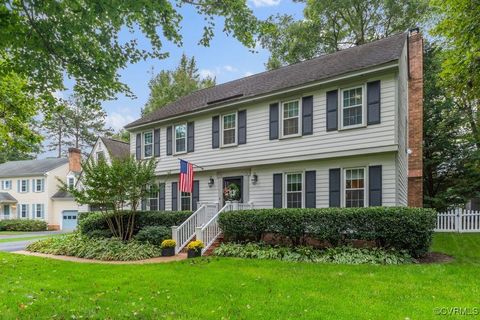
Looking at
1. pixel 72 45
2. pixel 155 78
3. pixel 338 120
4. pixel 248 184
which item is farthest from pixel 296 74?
pixel 155 78

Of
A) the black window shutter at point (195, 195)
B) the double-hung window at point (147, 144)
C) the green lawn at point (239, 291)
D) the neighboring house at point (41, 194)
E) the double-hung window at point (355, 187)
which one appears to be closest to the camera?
the green lawn at point (239, 291)

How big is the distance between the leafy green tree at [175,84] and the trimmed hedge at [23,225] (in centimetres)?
Result: 1414

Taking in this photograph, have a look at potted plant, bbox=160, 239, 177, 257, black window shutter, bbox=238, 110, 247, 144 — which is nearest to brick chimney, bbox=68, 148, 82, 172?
black window shutter, bbox=238, 110, 247, 144

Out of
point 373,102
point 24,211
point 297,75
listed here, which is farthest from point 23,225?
point 373,102

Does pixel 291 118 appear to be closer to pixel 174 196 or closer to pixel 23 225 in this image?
pixel 174 196

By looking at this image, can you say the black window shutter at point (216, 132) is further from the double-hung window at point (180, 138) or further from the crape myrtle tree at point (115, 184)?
the crape myrtle tree at point (115, 184)

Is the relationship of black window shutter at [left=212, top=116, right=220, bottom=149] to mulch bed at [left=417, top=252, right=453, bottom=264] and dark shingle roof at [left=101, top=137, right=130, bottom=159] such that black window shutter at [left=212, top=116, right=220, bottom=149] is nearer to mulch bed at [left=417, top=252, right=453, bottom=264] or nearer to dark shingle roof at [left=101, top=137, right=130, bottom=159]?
mulch bed at [left=417, top=252, right=453, bottom=264]

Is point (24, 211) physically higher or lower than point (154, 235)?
lower

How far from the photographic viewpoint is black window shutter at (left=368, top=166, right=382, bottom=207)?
10258mm

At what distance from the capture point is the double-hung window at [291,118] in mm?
12211

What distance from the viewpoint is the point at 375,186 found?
34.0ft

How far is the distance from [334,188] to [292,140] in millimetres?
2315

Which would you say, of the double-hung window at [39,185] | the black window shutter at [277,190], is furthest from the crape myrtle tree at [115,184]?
the double-hung window at [39,185]

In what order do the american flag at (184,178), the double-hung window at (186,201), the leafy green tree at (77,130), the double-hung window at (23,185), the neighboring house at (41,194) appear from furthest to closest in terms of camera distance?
1. the leafy green tree at (77,130)
2. the double-hung window at (23,185)
3. the neighboring house at (41,194)
4. the double-hung window at (186,201)
5. the american flag at (184,178)
